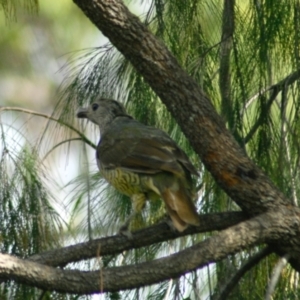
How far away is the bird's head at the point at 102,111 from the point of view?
4.52 meters

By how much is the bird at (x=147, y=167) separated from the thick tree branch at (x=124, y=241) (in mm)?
52

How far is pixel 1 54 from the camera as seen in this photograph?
29.0 feet

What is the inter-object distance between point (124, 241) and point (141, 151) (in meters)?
0.87

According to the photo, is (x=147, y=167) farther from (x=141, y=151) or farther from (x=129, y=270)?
(x=129, y=270)

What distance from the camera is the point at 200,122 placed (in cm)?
335

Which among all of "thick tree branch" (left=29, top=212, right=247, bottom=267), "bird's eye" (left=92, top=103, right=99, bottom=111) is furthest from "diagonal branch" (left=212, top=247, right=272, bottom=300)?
"bird's eye" (left=92, top=103, right=99, bottom=111)

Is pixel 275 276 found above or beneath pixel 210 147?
beneath

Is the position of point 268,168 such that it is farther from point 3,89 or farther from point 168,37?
point 3,89

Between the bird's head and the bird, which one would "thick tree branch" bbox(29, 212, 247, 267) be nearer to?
the bird

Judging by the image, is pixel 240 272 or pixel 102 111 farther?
pixel 102 111

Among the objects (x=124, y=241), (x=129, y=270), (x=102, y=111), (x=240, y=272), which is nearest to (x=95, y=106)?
(x=102, y=111)

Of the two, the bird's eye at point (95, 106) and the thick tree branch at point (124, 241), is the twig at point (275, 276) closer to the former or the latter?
the thick tree branch at point (124, 241)

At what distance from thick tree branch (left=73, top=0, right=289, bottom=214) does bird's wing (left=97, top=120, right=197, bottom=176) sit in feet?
1.64

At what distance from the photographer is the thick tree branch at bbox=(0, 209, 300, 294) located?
2.98m
